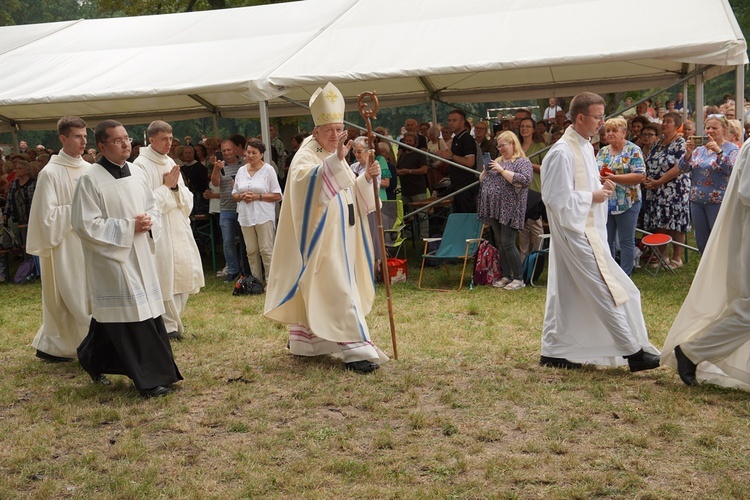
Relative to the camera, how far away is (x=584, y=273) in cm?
580

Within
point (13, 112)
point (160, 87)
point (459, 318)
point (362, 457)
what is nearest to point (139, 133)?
point (13, 112)

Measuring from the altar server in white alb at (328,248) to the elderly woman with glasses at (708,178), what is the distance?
3.87 meters

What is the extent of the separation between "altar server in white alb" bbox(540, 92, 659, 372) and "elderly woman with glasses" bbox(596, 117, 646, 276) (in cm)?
320

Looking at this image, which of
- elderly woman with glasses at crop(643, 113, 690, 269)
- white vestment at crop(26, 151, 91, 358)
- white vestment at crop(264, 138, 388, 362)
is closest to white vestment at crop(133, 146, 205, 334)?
white vestment at crop(26, 151, 91, 358)

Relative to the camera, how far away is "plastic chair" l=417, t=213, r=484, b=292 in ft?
33.2

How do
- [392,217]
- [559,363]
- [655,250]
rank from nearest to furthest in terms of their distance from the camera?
[559,363], [655,250], [392,217]

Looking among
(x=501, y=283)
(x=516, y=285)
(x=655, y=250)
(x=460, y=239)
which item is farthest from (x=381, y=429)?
(x=655, y=250)

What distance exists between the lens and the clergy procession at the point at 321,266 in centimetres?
547

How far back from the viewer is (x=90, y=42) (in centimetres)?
1321

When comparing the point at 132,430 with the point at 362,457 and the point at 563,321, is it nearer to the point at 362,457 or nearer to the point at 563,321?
the point at 362,457

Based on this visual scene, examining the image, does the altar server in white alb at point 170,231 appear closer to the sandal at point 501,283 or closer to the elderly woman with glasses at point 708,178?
the sandal at point 501,283

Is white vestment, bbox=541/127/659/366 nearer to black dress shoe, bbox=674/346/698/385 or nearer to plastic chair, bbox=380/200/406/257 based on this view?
black dress shoe, bbox=674/346/698/385

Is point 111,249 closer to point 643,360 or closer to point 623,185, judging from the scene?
point 643,360

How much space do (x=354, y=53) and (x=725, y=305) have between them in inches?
245
